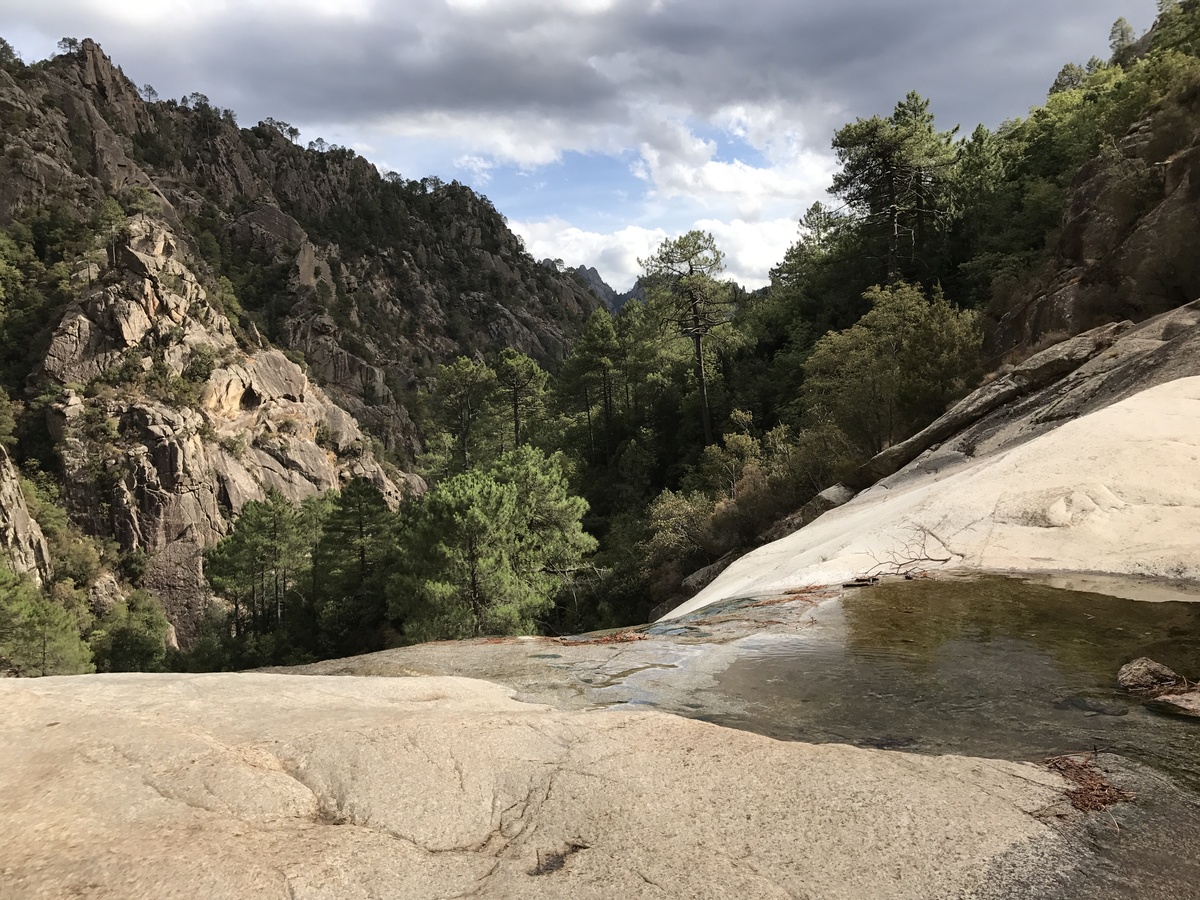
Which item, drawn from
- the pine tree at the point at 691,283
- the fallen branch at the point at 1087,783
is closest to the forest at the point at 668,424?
the pine tree at the point at 691,283

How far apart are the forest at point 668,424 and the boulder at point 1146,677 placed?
15284mm

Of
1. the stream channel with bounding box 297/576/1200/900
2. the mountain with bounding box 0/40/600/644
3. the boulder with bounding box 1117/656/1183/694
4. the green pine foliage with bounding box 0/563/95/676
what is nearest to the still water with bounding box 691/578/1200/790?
the stream channel with bounding box 297/576/1200/900

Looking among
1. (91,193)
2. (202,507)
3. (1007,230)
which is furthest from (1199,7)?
(91,193)

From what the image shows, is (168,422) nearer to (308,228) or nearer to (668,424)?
(668,424)

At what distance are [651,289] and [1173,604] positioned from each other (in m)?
28.9

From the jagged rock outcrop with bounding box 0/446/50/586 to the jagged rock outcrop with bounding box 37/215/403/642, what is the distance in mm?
5632

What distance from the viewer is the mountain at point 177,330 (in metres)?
60.2

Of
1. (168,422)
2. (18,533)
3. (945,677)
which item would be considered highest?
(168,422)

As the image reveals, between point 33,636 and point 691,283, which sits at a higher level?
point 691,283

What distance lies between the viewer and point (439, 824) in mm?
3891

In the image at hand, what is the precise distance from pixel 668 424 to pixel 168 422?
160 ft

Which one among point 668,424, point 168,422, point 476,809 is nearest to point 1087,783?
point 476,809

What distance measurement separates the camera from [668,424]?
4484cm

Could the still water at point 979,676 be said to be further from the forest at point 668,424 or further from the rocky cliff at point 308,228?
the rocky cliff at point 308,228
